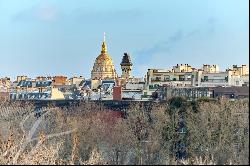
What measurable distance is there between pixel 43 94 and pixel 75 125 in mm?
35037

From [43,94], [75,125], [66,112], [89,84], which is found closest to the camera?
[75,125]

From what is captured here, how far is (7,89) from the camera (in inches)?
3319

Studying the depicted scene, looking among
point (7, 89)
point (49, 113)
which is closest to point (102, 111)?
point (49, 113)

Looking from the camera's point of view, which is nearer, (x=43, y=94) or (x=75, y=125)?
(x=75, y=125)

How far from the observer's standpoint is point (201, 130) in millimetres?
37781

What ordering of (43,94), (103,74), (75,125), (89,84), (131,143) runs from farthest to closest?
(103,74) → (89,84) → (43,94) → (75,125) → (131,143)

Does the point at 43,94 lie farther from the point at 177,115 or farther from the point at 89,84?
the point at 177,115

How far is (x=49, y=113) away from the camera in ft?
154

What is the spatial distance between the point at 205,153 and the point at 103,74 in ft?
231

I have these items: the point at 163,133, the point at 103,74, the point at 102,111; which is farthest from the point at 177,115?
the point at 103,74

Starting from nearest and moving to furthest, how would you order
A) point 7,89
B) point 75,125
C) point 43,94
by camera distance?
point 75,125 < point 43,94 < point 7,89

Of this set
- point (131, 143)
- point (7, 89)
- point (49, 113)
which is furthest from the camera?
point (7, 89)

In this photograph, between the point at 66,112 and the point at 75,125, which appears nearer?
the point at 75,125

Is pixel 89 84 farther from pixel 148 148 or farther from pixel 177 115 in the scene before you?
pixel 148 148
